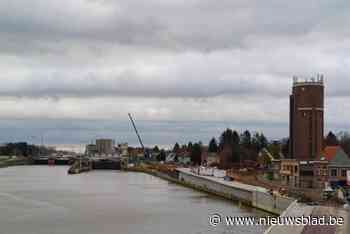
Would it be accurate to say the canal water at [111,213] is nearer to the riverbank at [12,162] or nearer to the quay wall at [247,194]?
the quay wall at [247,194]

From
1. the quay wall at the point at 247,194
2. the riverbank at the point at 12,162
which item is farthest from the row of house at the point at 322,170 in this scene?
the riverbank at the point at 12,162

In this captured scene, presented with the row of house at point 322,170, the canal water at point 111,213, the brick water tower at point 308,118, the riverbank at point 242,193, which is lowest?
the canal water at point 111,213

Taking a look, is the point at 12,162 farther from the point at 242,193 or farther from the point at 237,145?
the point at 242,193

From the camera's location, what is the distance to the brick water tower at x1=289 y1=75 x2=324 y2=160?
69.6 metres

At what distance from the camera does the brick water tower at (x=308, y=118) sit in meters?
69.6

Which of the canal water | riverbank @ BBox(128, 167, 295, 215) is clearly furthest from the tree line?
the canal water

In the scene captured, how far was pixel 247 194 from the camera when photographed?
165 feet

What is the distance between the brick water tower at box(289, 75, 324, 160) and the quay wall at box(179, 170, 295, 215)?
1059 centimetres

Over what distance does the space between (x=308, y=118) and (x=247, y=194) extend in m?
22.4

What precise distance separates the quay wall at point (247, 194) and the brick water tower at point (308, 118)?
10.6m

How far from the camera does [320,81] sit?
70.8 metres

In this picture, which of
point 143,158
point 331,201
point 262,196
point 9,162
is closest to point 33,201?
point 262,196

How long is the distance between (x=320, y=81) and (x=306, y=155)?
26.9 ft

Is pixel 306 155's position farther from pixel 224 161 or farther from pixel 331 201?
pixel 224 161
